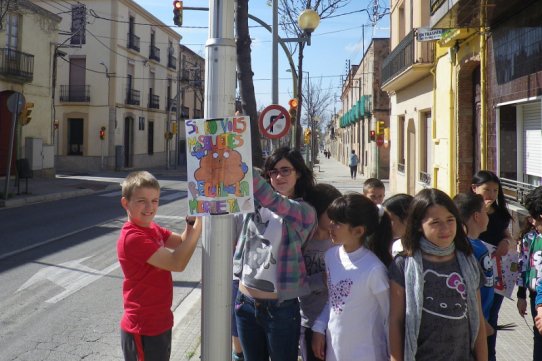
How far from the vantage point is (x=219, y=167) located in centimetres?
237

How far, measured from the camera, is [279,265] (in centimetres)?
280

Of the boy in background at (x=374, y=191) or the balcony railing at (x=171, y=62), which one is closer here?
the boy in background at (x=374, y=191)

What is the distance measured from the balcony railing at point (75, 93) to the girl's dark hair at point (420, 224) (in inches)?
1335

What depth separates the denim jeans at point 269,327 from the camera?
279cm

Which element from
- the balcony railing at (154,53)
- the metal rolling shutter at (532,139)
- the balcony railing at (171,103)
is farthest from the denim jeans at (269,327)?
the balcony railing at (154,53)

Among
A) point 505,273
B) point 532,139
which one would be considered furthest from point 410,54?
point 505,273

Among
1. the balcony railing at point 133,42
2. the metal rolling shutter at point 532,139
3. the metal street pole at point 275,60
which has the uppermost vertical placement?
the balcony railing at point 133,42

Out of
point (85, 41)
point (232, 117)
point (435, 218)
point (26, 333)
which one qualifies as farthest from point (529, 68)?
point (85, 41)

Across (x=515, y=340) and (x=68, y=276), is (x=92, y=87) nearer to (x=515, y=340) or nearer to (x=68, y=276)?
(x=68, y=276)

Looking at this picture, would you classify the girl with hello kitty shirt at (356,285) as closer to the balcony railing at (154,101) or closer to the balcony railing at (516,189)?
the balcony railing at (516,189)

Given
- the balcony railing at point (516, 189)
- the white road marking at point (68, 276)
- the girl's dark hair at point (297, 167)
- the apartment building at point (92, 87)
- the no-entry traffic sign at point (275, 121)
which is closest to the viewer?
the girl's dark hair at point (297, 167)

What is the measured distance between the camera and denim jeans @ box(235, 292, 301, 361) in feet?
9.15

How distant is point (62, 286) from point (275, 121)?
4.83 metres

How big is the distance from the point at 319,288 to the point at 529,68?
6.30m
